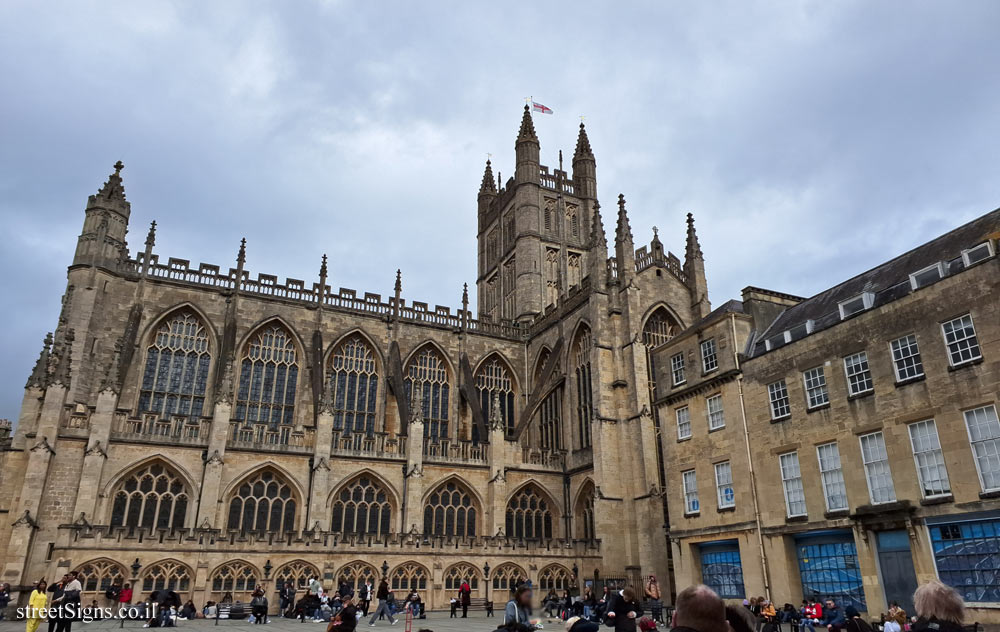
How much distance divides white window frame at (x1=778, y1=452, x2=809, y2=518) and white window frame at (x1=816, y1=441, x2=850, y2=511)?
2.29 feet

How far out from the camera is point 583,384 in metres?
35.3

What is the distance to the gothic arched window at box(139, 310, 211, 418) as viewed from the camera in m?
31.5

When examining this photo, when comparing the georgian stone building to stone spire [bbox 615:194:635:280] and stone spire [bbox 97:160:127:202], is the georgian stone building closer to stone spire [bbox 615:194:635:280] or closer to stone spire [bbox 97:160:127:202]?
stone spire [bbox 615:194:635:280]

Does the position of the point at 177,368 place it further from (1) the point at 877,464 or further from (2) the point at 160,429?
(1) the point at 877,464

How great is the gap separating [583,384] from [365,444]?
11.2m

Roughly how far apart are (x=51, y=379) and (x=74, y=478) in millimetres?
3851

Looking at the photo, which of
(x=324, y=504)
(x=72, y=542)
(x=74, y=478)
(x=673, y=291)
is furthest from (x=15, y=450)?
(x=673, y=291)

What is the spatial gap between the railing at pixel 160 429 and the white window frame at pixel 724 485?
1938cm

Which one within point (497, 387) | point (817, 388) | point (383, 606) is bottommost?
point (383, 606)

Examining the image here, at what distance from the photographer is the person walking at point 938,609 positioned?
4.34 m

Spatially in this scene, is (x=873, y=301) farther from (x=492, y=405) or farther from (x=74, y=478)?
(x=74, y=478)

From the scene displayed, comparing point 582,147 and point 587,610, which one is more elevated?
point 582,147

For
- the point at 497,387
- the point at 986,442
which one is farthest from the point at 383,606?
the point at 497,387

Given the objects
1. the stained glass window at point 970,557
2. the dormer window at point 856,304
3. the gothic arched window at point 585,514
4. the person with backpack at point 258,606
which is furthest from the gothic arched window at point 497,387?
the stained glass window at point 970,557
